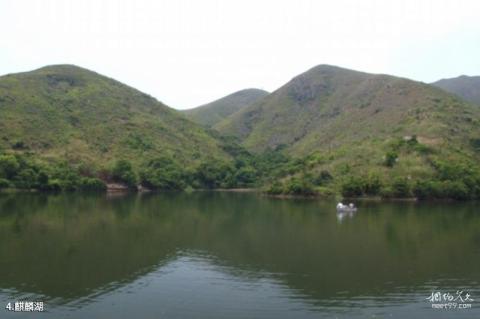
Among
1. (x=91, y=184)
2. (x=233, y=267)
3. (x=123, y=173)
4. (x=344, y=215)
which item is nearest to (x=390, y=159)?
(x=344, y=215)

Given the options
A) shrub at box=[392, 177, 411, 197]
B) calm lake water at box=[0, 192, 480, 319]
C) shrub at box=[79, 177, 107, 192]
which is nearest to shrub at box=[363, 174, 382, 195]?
shrub at box=[392, 177, 411, 197]

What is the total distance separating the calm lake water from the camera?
25.3 metres

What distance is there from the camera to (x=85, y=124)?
158 m

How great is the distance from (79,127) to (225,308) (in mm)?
141559

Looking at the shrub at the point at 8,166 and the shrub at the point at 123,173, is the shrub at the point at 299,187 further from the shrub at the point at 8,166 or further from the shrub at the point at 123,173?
the shrub at the point at 8,166

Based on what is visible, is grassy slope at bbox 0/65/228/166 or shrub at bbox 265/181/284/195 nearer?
shrub at bbox 265/181/284/195

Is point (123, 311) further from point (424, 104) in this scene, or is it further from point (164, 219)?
point (424, 104)

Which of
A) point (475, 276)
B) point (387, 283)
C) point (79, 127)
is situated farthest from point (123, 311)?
point (79, 127)

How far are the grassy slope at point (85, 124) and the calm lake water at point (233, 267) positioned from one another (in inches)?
3202

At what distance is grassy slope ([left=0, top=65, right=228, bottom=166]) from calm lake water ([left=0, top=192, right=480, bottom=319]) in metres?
81.3

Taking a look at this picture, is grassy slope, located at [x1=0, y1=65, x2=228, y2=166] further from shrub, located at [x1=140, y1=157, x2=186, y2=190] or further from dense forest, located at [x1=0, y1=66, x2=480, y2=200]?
shrub, located at [x1=140, y1=157, x2=186, y2=190]

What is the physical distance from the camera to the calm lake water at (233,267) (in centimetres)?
2530

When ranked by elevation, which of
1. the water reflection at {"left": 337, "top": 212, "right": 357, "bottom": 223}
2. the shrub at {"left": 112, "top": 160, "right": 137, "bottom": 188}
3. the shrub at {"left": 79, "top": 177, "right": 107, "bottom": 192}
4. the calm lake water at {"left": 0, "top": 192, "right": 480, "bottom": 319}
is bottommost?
the water reflection at {"left": 337, "top": 212, "right": 357, "bottom": 223}

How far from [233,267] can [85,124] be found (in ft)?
439
